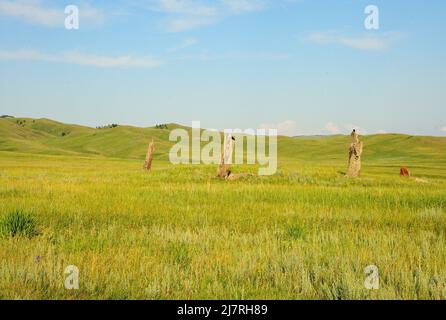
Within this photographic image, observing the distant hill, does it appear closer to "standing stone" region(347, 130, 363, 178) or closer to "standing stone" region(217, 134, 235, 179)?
"standing stone" region(347, 130, 363, 178)

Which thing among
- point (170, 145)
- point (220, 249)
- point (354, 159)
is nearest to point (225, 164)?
point (354, 159)

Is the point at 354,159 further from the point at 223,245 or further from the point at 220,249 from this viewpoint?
the point at 220,249

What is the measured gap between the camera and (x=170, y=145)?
494 feet

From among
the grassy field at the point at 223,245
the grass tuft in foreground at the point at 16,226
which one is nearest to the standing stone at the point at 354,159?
the grassy field at the point at 223,245

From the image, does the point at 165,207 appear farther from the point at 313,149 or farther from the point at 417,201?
the point at 313,149

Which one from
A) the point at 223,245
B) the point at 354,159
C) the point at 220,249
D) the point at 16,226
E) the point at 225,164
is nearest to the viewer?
the point at 220,249

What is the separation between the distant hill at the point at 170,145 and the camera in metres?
116

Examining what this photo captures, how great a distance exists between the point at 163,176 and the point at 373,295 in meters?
22.7

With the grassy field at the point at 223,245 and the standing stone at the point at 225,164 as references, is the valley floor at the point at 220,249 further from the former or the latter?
the standing stone at the point at 225,164

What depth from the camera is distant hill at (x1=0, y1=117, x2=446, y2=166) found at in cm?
11619

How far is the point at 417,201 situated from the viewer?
56.1 ft

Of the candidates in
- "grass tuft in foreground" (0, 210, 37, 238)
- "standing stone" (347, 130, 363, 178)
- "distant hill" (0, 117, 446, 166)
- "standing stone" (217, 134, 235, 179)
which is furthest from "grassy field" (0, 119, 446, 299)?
"distant hill" (0, 117, 446, 166)

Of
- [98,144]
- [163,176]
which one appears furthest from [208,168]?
[98,144]

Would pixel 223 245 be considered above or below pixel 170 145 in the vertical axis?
below
